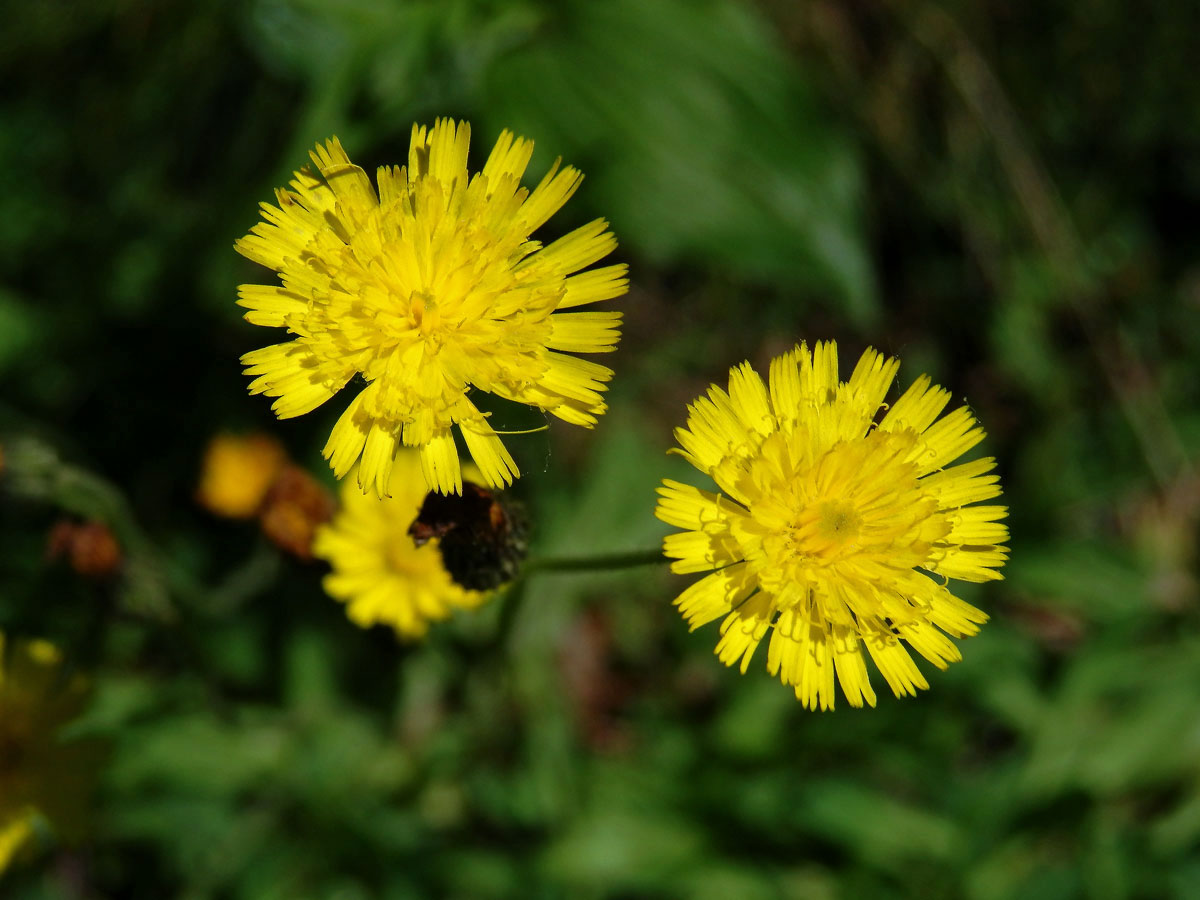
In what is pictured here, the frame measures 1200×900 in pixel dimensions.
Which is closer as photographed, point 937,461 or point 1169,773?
point 937,461

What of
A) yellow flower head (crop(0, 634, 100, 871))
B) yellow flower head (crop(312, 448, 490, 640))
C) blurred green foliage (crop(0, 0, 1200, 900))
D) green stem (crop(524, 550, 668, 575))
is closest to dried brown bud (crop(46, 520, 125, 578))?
blurred green foliage (crop(0, 0, 1200, 900))

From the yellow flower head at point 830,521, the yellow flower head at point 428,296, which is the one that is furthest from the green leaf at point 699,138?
the yellow flower head at point 830,521

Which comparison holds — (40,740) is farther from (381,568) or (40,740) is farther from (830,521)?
(830,521)

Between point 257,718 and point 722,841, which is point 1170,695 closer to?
point 722,841

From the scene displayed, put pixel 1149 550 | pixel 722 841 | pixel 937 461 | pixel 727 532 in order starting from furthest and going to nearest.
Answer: pixel 1149 550 → pixel 722 841 → pixel 937 461 → pixel 727 532

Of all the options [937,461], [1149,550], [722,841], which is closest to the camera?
[937,461]

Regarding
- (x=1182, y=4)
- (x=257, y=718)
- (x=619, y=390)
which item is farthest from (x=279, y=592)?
(x=1182, y=4)

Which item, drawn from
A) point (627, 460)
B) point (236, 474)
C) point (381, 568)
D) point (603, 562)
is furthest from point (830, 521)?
point (236, 474)
